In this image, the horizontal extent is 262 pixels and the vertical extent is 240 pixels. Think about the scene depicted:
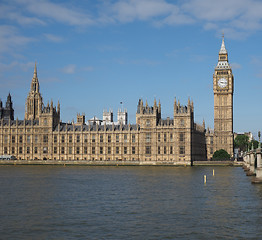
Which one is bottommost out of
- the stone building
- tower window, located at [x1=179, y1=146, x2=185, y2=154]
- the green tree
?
the green tree

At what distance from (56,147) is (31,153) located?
9.73 meters

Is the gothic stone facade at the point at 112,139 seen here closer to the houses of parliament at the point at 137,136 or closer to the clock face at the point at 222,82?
the houses of parliament at the point at 137,136

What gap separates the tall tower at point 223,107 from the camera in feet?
560

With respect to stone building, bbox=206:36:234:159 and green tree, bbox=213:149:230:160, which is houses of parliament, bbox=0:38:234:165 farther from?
green tree, bbox=213:149:230:160

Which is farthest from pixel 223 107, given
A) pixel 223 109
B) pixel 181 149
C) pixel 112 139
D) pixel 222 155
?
pixel 112 139

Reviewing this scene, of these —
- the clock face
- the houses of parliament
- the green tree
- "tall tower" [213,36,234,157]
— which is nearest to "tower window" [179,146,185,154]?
the houses of parliament

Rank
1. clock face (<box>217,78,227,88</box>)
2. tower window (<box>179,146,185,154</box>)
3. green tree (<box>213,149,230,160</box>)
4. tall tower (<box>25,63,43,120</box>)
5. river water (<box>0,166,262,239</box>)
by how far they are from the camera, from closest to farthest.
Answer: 1. river water (<box>0,166,262,239</box>)
2. tower window (<box>179,146,185,154</box>)
3. green tree (<box>213,149,230,160</box>)
4. clock face (<box>217,78,227,88</box>)
5. tall tower (<box>25,63,43,120</box>)

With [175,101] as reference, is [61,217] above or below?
below

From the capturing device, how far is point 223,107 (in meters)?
174

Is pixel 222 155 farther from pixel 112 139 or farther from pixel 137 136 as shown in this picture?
pixel 112 139

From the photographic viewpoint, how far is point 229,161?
485 feet

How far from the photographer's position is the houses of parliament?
14862 cm

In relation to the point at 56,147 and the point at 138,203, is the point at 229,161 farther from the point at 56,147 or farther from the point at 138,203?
the point at 138,203

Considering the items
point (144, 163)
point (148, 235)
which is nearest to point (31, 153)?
point (144, 163)
